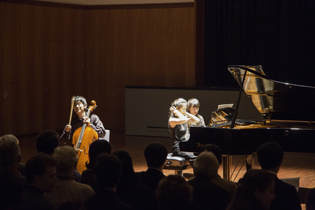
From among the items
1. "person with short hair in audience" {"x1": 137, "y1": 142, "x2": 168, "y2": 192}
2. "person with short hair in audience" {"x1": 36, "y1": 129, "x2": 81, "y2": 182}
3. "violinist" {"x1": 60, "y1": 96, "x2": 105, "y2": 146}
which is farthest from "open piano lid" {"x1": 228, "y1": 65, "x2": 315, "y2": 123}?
"person with short hair in audience" {"x1": 36, "y1": 129, "x2": 81, "y2": 182}

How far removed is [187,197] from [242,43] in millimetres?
8890

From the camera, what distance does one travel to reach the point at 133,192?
343 centimetres

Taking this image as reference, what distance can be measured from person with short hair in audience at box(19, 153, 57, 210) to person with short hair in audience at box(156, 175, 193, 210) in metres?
0.75

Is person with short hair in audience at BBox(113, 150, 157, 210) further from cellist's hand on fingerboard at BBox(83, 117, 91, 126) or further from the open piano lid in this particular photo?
the open piano lid

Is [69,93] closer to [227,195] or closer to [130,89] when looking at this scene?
[130,89]

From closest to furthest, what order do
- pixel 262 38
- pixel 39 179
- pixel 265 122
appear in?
1. pixel 39 179
2. pixel 265 122
3. pixel 262 38

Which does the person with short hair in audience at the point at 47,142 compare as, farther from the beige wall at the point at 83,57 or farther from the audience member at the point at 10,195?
the beige wall at the point at 83,57

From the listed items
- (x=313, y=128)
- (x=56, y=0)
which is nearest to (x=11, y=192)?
(x=313, y=128)

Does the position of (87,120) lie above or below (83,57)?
below

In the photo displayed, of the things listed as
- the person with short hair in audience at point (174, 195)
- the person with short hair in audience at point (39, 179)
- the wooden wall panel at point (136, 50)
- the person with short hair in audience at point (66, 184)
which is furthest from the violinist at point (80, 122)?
the wooden wall panel at point (136, 50)

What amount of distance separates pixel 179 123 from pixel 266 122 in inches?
48.9

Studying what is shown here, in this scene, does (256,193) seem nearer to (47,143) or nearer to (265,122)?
(47,143)

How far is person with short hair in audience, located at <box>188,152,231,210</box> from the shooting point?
3.29 m

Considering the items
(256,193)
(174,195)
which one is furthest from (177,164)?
(174,195)
